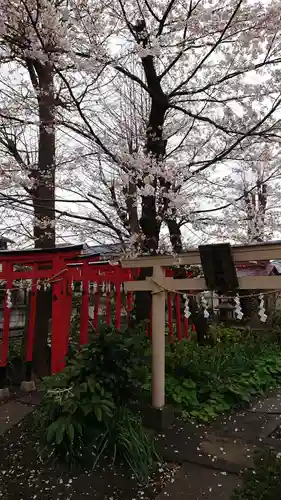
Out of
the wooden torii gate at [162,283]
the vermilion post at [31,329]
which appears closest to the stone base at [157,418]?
the wooden torii gate at [162,283]

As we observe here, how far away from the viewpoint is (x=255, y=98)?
522cm

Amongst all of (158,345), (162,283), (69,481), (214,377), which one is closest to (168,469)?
(69,481)

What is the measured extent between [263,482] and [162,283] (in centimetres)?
255

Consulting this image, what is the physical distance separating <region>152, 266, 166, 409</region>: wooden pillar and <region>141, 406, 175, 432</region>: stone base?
7cm

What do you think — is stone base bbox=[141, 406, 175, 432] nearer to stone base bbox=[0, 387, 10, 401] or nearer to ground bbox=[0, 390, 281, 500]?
ground bbox=[0, 390, 281, 500]

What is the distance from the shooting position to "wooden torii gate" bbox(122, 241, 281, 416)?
4.14 meters

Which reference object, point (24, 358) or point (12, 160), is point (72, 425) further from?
point (12, 160)

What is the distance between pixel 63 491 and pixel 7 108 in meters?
4.68

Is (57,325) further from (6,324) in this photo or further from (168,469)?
(168,469)

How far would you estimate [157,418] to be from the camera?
177 inches

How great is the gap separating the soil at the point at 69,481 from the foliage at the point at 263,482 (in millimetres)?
981

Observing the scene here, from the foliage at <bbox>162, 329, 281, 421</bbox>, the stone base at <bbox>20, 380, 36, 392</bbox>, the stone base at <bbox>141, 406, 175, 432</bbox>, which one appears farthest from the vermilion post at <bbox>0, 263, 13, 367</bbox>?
the stone base at <bbox>141, 406, 175, 432</bbox>

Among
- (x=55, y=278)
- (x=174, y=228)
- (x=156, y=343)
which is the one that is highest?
(x=174, y=228)

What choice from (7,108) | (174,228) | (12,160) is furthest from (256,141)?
(12,160)
